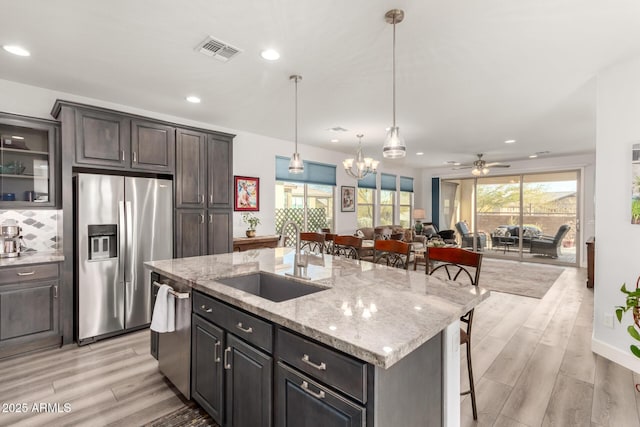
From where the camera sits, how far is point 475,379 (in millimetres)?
2461

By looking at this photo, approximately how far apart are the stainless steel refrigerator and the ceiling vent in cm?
170

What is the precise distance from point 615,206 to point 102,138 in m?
4.98

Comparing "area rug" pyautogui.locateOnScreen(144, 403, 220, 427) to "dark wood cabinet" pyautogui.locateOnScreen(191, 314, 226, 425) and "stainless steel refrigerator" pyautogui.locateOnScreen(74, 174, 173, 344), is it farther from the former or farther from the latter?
"stainless steel refrigerator" pyautogui.locateOnScreen(74, 174, 173, 344)

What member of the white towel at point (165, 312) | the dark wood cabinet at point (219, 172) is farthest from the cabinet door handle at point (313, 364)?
the dark wood cabinet at point (219, 172)

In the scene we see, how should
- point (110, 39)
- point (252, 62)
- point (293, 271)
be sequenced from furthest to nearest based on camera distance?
1. point (252, 62)
2. point (110, 39)
3. point (293, 271)

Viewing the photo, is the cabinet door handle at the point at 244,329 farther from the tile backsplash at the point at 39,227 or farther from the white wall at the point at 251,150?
the white wall at the point at 251,150

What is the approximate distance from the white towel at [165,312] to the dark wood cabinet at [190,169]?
1893mm

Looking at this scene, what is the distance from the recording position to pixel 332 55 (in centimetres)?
257

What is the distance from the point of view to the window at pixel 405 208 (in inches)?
363

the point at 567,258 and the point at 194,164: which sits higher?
the point at 194,164

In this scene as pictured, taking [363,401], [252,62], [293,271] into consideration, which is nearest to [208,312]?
[293,271]

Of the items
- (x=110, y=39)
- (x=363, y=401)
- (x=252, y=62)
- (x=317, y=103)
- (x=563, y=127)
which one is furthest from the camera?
(x=563, y=127)

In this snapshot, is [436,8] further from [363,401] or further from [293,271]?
[363,401]

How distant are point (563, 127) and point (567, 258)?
4227mm
